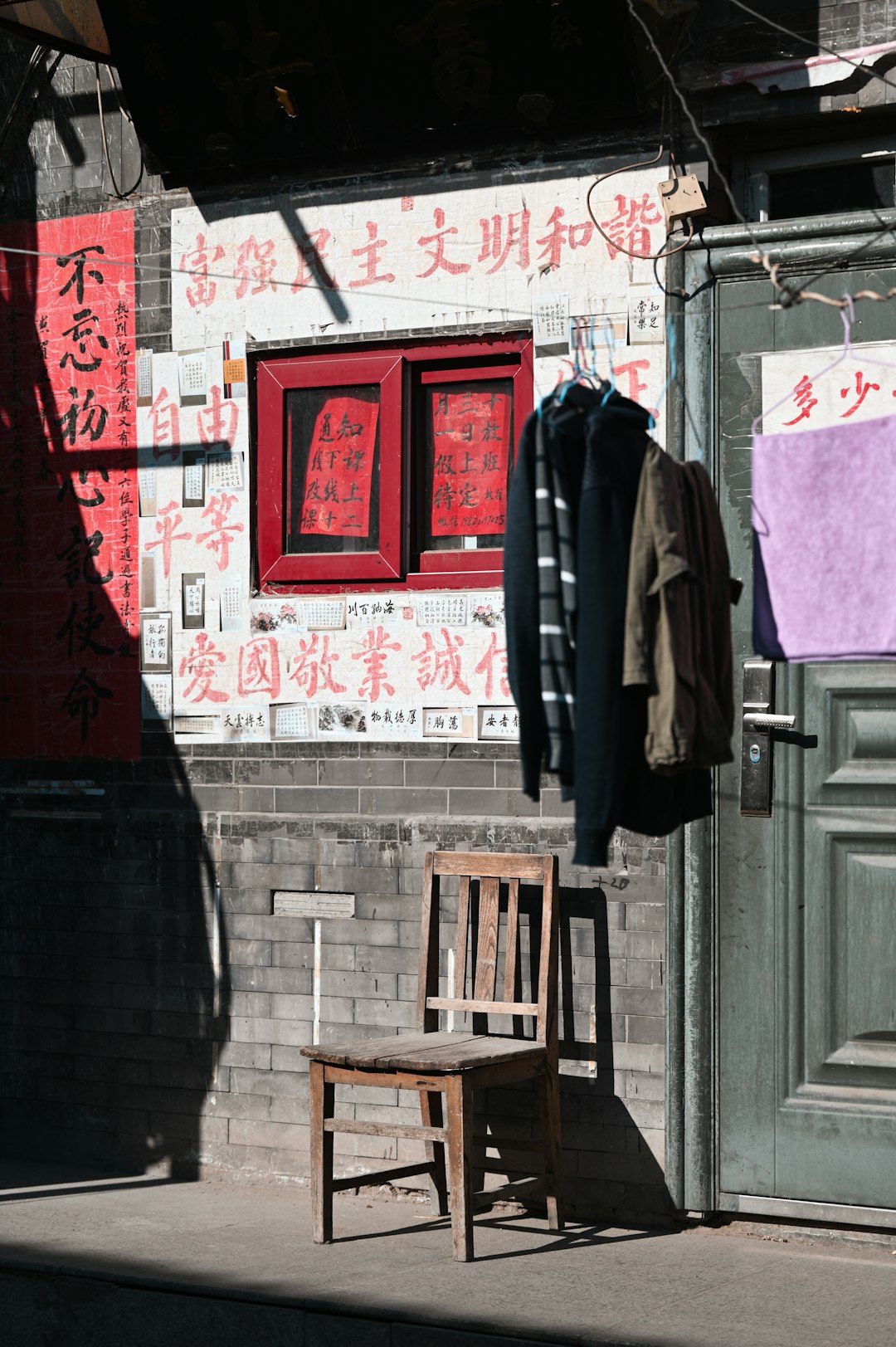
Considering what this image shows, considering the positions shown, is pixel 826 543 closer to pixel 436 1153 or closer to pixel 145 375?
pixel 436 1153

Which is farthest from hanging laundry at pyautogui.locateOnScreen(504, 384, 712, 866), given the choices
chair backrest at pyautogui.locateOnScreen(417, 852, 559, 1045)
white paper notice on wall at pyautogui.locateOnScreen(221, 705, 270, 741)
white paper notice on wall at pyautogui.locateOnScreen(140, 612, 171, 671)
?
white paper notice on wall at pyautogui.locateOnScreen(140, 612, 171, 671)

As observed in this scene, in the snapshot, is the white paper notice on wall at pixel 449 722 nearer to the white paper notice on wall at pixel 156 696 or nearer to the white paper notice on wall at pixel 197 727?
the white paper notice on wall at pixel 197 727

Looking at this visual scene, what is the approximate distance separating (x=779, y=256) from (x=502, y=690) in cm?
175

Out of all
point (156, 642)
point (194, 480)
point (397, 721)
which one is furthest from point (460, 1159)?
point (194, 480)

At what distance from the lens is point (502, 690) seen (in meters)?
5.92

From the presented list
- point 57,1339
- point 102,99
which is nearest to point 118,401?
point 102,99

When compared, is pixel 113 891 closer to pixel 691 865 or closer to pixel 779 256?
pixel 691 865

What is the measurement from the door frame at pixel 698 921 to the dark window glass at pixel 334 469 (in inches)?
47.9

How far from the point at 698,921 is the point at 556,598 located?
2.11 metres

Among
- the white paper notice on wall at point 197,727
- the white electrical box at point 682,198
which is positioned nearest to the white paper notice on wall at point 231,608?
the white paper notice on wall at point 197,727

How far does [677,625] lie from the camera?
373 cm

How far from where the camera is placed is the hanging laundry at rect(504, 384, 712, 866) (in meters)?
3.66

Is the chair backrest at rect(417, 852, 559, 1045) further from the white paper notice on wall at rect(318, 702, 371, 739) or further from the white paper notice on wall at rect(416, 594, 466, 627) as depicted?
the white paper notice on wall at rect(416, 594, 466, 627)

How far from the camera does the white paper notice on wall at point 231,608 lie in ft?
20.8
